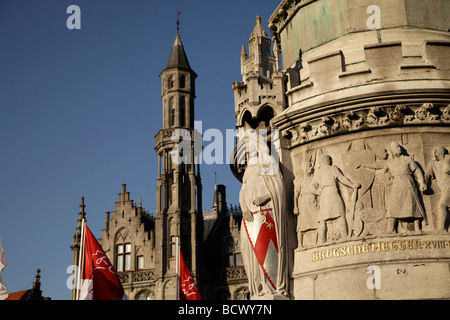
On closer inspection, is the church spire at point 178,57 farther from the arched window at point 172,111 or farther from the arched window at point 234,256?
the arched window at point 234,256

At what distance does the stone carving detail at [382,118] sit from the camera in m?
13.5

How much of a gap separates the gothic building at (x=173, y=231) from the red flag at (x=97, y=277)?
31.0 metres

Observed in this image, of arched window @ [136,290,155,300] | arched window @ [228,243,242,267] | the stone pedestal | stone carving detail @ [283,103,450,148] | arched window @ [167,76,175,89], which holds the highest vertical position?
arched window @ [167,76,175,89]

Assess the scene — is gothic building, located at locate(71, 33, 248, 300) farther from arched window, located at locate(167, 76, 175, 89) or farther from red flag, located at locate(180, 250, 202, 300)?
red flag, located at locate(180, 250, 202, 300)

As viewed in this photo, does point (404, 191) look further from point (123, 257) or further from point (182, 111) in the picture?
point (123, 257)

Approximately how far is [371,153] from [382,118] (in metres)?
0.73

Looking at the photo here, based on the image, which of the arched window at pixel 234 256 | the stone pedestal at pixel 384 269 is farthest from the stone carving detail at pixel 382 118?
the arched window at pixel 234 256

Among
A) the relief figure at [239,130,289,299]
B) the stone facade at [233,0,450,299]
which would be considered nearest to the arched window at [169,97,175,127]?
the stone facade at [233,0,450,299]

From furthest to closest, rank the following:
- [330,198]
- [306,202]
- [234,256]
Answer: [234,256] → [306,202] → [330,198]

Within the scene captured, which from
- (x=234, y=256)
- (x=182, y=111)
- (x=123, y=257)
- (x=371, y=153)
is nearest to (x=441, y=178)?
(x=371, y=153)

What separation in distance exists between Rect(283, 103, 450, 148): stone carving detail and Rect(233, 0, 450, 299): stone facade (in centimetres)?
2

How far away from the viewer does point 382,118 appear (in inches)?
539

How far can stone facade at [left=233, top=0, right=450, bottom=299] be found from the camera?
12812 mm
